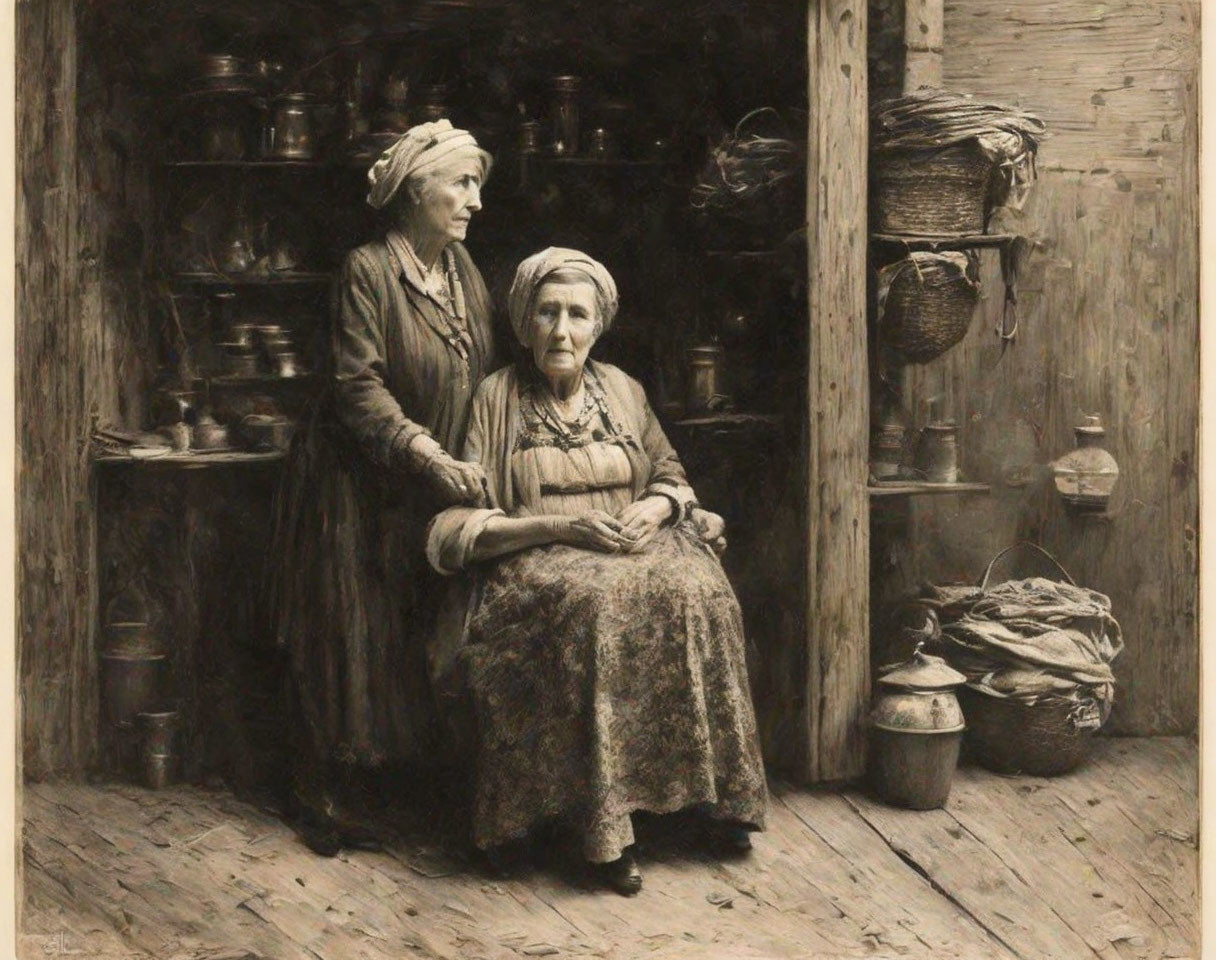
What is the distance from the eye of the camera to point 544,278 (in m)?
4.20

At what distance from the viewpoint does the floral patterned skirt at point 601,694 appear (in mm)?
4027

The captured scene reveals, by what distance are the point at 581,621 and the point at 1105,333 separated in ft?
5.73

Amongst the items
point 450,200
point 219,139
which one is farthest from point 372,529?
point 219,139

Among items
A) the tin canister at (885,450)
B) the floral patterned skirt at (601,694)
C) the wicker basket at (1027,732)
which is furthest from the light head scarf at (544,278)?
the wicker basket at (1027,732)

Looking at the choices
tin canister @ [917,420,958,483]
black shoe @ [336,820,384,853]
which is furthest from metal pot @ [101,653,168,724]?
tin canister @ [917,420,958,483]

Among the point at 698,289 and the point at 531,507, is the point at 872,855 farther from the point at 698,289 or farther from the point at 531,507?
the point at 698,289

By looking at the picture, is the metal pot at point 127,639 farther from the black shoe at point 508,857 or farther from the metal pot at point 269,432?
the black shoe at point 508,857

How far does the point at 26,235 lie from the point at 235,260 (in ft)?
1.90

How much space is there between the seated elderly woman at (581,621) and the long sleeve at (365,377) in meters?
0.19

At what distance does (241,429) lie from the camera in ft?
14.7

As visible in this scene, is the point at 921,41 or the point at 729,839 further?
the point at 921,41

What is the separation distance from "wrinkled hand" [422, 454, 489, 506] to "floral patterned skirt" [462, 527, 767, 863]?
0.76 ft

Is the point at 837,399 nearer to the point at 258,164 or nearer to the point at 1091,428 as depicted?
the point at 1091,428

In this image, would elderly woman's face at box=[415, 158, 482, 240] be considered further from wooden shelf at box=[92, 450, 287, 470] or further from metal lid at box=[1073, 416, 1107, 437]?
metal lid at box=[1073, 416, 1107, 437]
